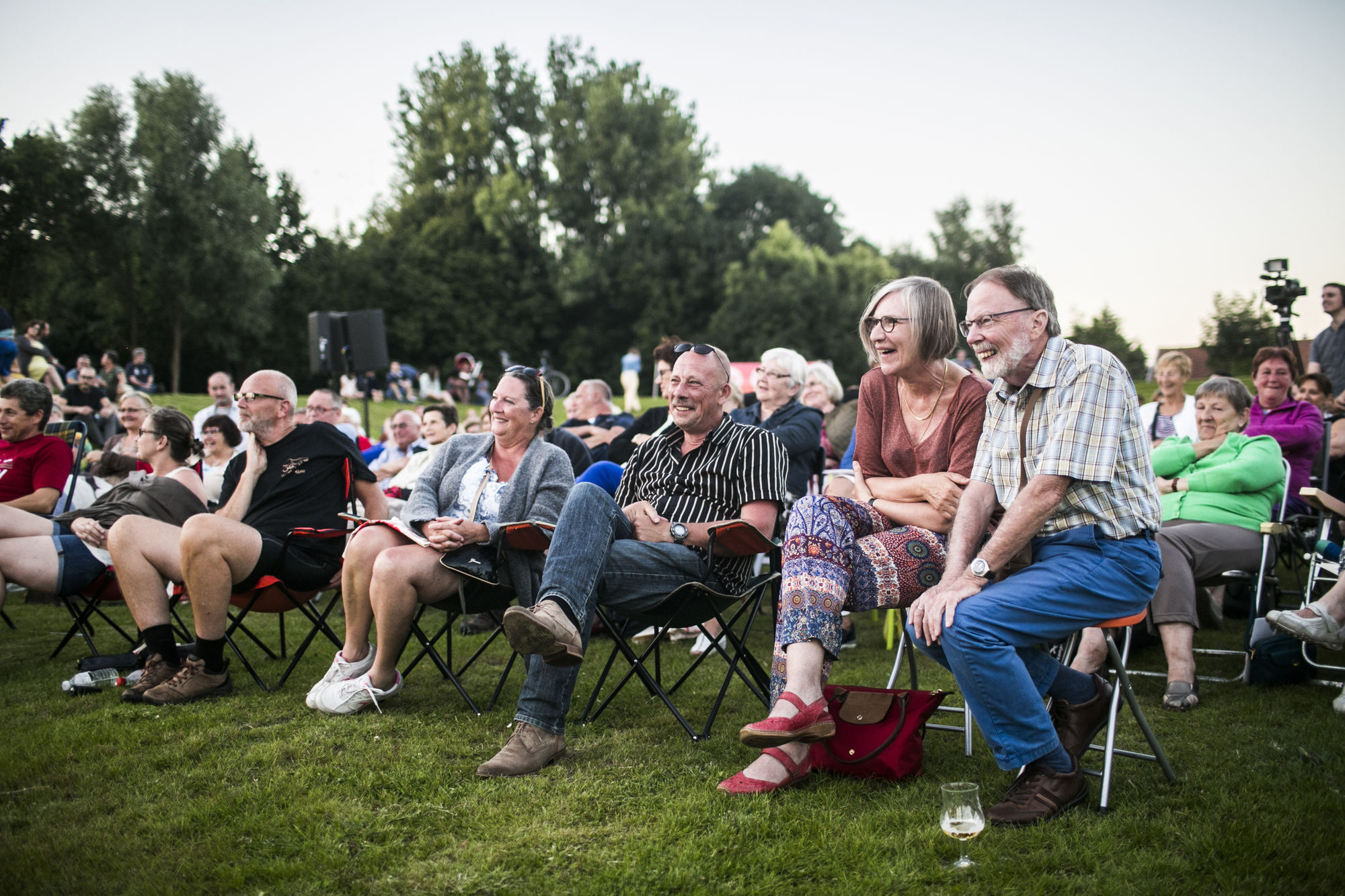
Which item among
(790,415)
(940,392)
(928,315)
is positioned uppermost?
(928,315)

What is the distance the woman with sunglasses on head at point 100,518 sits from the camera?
13.1ft

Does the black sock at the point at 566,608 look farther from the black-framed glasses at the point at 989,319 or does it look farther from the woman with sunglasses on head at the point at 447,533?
the black-framed glasses at the point at 989,319

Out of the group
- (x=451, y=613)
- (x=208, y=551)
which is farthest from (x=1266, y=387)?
(x=208, y=551)

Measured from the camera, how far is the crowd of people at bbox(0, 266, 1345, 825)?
244cm

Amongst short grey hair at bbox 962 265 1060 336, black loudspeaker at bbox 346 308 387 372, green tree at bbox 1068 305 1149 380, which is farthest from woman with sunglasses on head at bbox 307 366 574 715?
green tree at bbox 1068 305 1149 380

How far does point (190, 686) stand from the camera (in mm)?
3627

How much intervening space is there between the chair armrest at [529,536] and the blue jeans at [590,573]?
0.25 meters

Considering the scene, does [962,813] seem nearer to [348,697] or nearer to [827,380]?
[348,697]

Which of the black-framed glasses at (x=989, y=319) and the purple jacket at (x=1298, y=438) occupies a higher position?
the black-framed glasses at (x=989, y=319)

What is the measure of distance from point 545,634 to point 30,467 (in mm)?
3573

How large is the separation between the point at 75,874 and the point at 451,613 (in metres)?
1.81

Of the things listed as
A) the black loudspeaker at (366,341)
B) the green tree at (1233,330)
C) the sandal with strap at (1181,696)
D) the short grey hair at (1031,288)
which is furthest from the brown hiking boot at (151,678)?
the green tree at (1233,330)

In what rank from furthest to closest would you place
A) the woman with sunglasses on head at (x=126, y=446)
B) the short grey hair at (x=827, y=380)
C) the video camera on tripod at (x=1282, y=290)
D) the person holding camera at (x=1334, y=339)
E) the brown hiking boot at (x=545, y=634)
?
1. the video camera on tripod at (x=1282, y=290)
2. the short grey hair at (x=827, y=380)
3. the person holding camera at (x=1334, y=339)
4. the woman with sunglasses on head at (x=126, y=446)
5. the brown hiking boot at (x=545, y=634)

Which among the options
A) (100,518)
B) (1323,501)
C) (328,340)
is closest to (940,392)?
(1323,501)
